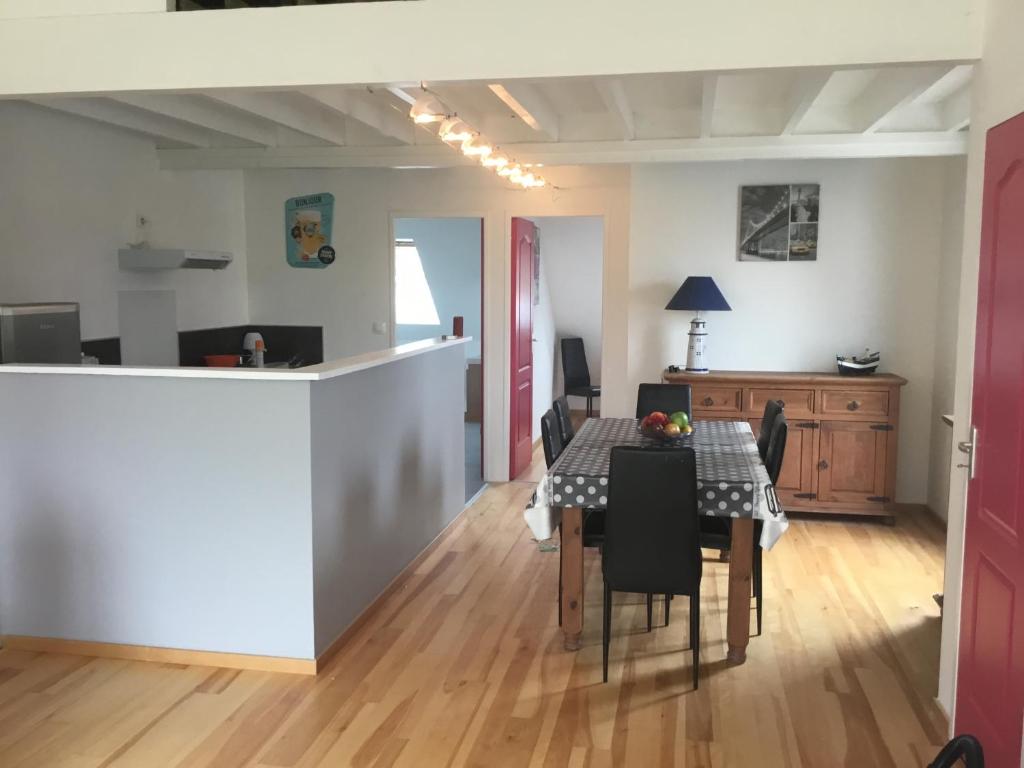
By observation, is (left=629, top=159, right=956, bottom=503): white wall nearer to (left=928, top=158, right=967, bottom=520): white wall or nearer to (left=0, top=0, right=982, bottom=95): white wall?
(left=928, top=158, right=967, bottom=520): white wall

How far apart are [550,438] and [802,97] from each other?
1989 mm

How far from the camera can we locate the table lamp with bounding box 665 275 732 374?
5840 mm

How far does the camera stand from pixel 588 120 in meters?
5.30

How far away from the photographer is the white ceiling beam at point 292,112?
14.1 feet

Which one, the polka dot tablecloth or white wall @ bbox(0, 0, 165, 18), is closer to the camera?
white wall @ bbox(0, 0, 165, 18)

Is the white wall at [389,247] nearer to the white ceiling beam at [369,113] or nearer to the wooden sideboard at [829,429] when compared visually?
the wooden sideboard at [829,429]

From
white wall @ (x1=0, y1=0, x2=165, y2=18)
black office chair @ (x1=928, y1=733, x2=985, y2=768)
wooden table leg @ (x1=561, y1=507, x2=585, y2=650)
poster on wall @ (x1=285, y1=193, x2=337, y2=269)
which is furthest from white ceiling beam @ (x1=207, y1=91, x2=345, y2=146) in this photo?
black office chair @ (x1=928, y1=733, x2=985, y2=768)

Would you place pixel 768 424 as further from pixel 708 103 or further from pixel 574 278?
pixel 574 278

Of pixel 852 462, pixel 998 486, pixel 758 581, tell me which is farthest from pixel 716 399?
pixel 998 486

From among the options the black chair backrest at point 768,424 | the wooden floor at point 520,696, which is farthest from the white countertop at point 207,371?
the black chair backrest at point 768,424

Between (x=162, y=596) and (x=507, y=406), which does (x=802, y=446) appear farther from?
(x=162, y=596)

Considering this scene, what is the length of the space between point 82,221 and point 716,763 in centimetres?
442

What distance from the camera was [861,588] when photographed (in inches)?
177

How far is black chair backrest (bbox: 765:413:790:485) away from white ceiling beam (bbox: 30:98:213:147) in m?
3.69
